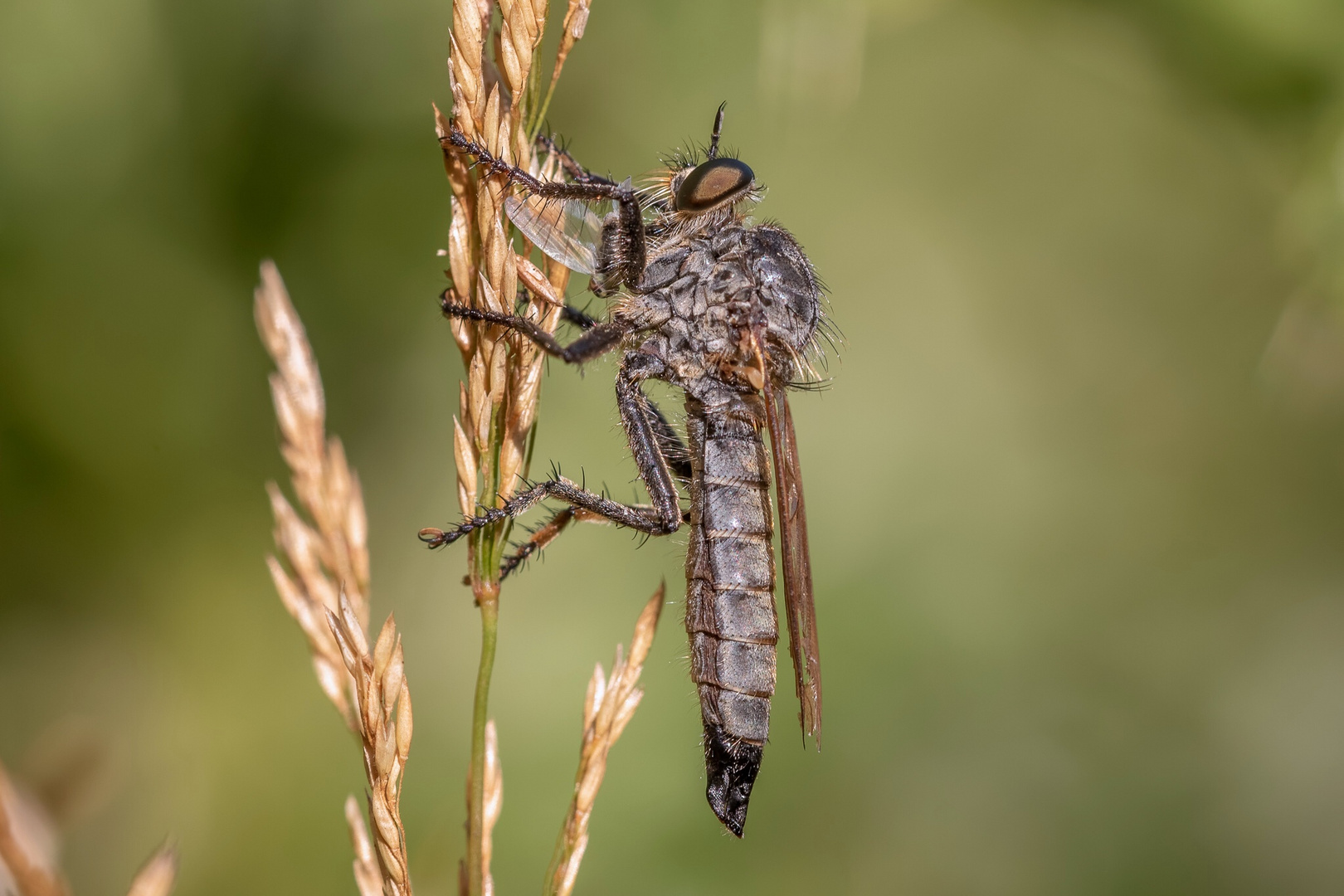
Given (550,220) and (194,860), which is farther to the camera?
(194,860)

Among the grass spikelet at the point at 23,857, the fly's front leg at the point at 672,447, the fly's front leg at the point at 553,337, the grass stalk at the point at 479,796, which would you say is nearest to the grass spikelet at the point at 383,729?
the grass stalk at the point at 479,796

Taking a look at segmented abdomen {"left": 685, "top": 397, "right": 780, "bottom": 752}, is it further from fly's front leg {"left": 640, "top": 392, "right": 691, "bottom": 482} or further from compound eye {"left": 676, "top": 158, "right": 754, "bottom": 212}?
compound eye {"left": 676, "top": 158, "right": 754, "bottom": 212}

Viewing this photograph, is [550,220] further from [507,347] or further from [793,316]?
[793,316]

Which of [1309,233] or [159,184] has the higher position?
[1309,233]

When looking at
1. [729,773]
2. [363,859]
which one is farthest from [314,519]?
[729,773]

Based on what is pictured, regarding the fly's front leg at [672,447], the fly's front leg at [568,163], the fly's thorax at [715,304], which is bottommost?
the fly's front leg at [672,447]

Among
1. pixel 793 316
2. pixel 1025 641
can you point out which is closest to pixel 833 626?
pixel 1025 641

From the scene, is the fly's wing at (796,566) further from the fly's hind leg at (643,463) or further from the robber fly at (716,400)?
the fly's hind leg at (643,463)
